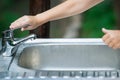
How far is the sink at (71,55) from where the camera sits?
1.46 metres

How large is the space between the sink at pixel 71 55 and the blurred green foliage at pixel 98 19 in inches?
33.5

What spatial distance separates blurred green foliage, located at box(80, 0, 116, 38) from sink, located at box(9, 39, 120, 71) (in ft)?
2.79

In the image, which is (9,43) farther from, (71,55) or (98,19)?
(98,19)

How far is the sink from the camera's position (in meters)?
1.46

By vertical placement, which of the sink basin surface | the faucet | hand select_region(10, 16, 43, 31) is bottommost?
the sink basin surface

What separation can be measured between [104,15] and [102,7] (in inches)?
2.3

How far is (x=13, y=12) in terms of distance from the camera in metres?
2.31

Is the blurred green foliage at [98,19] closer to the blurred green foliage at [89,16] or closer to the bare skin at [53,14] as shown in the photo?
the blurred green foliage at [89,16]

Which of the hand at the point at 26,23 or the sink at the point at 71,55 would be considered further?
the sink at the point at 71,55

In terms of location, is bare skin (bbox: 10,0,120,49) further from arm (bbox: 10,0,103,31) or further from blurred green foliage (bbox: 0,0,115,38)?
blurred green foliage (bbox: 0,0,115,38)

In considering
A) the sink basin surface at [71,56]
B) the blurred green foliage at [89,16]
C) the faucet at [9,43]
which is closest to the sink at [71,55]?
the sink basin surface at [71,56]

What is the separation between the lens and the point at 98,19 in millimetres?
2348

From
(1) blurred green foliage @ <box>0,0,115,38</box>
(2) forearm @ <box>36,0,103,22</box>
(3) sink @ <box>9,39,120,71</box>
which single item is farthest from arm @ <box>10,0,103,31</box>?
(1) blurred green foliage @ <box>0,0,115,38</box>

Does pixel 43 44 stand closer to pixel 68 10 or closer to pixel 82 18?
pixel 68 10
